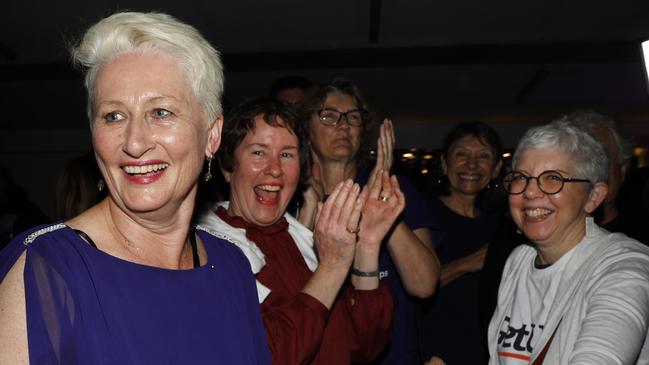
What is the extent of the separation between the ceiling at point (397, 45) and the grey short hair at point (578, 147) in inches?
107

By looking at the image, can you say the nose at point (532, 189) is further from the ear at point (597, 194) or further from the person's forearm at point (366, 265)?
the person's forearm at point (366, 265)

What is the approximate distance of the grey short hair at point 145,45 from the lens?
1.21 m

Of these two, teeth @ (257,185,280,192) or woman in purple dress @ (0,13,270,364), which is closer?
woman in purple dress @ (0,13,270,364)

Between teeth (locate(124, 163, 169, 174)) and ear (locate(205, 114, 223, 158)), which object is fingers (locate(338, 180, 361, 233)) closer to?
ear (locate(205, 114, 223, 158))

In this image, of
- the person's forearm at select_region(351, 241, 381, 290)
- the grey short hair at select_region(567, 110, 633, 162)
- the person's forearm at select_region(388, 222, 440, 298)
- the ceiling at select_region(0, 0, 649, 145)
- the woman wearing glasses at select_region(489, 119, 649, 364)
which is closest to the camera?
the woman wearing glasses at select_region(489, 119, 649, 364)

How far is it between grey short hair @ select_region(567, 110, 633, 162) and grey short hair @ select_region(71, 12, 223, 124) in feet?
6.67

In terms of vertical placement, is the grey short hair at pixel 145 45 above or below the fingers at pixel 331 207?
above

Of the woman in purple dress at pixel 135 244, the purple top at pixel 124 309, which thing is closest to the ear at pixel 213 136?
the woman in purple dress at pixel 135 244

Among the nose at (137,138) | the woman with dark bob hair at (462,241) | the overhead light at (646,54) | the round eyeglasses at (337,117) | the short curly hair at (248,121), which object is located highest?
the overhead light at (646,54)

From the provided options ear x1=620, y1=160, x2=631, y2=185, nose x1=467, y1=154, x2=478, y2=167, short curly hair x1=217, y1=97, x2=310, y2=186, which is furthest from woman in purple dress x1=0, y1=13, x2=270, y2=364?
nose x1=467, y1=154, x2=478, y2=167

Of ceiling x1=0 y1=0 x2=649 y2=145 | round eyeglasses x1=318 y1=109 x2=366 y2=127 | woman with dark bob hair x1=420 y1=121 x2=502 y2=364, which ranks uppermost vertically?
ceiling x1=0 y1=0 x2=649 y2=145

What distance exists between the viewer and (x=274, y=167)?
197 centimetres

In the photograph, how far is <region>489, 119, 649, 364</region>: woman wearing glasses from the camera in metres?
1.67

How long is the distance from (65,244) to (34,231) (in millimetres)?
67
